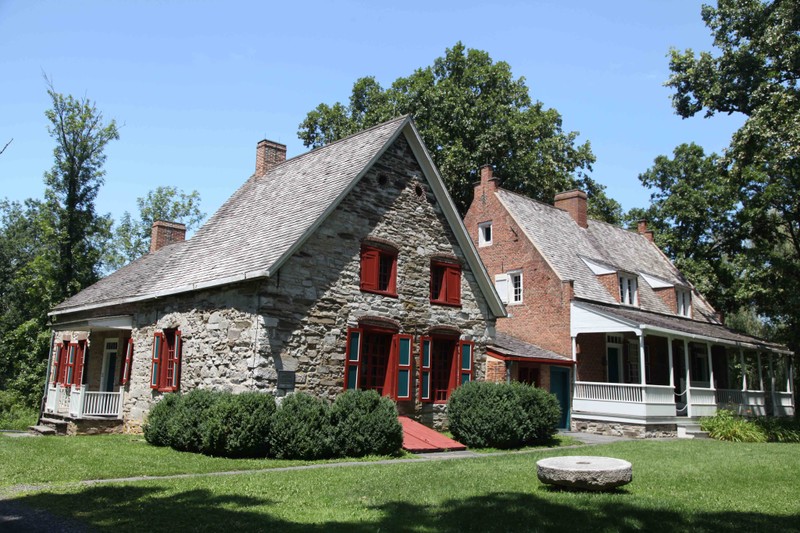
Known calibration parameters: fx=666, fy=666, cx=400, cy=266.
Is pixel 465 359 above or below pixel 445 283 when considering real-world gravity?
below

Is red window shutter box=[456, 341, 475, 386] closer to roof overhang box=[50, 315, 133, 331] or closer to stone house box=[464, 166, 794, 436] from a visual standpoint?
stone house box=[464, 166, 794, 436]

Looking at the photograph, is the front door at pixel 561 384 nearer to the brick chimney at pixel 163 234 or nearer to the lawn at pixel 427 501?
the lawn at pixel 427 501

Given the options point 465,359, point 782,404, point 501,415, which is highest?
point 465,359

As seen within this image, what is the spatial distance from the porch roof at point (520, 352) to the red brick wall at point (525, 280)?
2.06 ft

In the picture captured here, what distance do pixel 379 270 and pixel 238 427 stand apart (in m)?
6.18

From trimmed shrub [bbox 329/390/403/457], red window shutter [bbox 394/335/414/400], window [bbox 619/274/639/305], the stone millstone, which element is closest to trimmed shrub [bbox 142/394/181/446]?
trimmed shrub [bbox 329/390/403/457]

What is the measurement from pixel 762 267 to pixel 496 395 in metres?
20.5

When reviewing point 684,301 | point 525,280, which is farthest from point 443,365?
point 684,301

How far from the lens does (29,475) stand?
10.5 m

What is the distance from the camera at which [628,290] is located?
2834 centimetres

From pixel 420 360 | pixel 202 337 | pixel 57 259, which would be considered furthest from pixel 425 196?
pixel 57 259

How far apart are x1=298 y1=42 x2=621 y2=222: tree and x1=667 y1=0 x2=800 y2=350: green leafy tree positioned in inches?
439

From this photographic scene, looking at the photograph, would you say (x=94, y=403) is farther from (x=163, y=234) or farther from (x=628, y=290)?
(x=628, y=290)

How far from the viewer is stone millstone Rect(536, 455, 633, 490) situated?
927 centimetres
